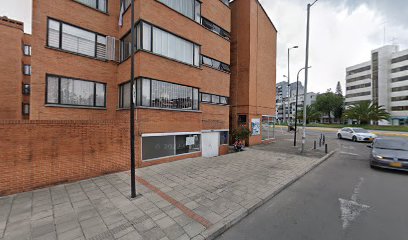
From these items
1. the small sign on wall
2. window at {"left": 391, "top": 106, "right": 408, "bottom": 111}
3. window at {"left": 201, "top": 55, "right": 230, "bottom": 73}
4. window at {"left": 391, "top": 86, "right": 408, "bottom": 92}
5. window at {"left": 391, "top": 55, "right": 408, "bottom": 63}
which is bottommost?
the small sign on wall

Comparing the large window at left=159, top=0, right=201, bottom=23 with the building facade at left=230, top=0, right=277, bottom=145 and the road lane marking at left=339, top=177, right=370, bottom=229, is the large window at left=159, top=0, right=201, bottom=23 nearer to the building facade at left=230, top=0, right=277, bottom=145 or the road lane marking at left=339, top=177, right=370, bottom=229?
the building facade at left=230, top=0, right=277, bottom=145

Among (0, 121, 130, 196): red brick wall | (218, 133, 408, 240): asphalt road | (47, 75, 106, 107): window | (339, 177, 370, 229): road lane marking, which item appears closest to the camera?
(218, 133, 408, 240): asphalt road

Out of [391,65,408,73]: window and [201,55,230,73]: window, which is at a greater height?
[391,65,408,73]: window

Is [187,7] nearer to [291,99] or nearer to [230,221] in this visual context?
[230,221]

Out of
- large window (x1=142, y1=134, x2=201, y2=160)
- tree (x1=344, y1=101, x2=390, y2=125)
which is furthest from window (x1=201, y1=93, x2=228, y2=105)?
tree (x1=344, y1=101, x2=390, y2=125)

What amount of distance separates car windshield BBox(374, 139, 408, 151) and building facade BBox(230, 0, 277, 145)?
26.7ft

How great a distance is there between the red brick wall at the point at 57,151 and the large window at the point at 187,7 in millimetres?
7268

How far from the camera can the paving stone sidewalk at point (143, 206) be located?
11.3ft

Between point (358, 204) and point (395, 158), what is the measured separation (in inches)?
197

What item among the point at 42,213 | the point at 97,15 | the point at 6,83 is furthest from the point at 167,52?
the point at 6,83

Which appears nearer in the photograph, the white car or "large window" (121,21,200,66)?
"large window" (121,21,200,66)

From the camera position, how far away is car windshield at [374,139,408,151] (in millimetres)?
8399

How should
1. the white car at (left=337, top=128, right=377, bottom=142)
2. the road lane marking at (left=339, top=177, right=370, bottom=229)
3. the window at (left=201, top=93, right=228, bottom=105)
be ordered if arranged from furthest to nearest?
1. the white car at (left=337, top=128, right=377, bottom=142)
2. the window at (left=201, top=93, right=228, bottom=105)
3. the road lane marking at (left=339, top=177, right=370, bottom=229)

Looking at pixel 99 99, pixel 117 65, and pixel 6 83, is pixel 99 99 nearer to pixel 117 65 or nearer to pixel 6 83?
pixel 117 65
